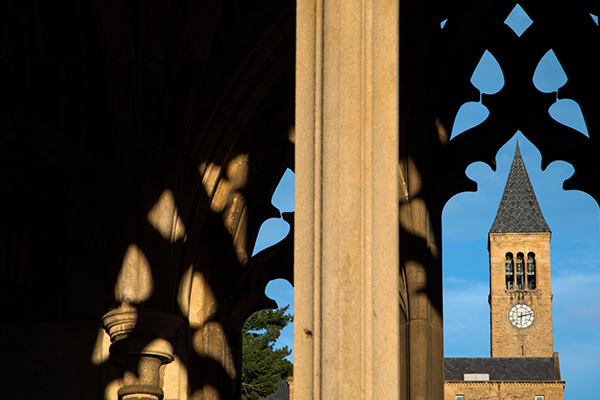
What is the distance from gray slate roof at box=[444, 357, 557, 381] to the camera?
8144cm

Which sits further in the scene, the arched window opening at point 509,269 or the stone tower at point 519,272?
the arched window opening at point 509,269

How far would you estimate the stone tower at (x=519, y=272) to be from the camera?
102 metres

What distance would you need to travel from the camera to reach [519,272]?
356 feet

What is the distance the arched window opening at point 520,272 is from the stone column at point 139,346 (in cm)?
10191

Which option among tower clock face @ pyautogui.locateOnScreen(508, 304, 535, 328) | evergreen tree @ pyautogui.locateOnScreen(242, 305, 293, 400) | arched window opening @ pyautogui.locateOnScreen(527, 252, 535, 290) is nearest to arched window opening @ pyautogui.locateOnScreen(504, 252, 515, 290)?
arched window opening @ pyautogui.locateOnScreen(527, 252, 535, 290)

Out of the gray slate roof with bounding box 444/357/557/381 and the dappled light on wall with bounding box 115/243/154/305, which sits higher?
the gray slate roof with bounding box 444/357/557/381

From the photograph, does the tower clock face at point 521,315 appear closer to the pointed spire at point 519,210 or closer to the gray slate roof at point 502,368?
the pointed spire at point 519,210

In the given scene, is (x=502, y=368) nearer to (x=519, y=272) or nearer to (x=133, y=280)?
(x=519, y=272)

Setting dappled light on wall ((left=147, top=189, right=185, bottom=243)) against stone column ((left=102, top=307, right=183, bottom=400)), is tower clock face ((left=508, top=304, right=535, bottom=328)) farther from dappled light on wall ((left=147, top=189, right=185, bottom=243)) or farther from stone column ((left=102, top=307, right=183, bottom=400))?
stone column ((left=102, top=307, right=183, bottom=400))

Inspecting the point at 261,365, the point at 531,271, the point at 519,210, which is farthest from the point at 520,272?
the point at 261,365

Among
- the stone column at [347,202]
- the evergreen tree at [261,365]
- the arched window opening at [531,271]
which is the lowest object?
the stone column at [347,202]

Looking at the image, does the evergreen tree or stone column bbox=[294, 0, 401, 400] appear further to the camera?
the evergreen tree

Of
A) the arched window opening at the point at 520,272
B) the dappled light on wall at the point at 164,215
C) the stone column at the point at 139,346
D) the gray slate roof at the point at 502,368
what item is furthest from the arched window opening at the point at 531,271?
the stone column at the point at 139,346

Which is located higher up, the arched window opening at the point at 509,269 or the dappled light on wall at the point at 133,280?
the arched window opening at the point at 509,269
